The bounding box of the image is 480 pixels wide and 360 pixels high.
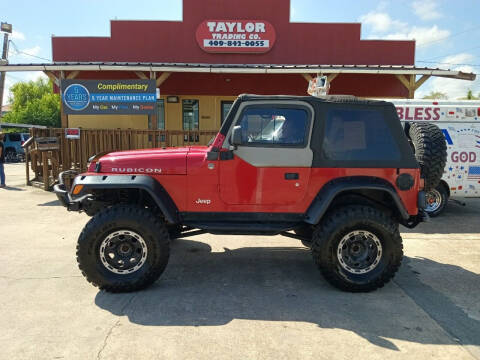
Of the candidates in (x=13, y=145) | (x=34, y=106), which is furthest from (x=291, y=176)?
(x=34, y=106)

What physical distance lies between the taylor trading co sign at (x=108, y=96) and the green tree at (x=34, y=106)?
A: 33542 millimetres

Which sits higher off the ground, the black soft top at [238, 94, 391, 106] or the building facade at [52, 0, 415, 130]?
the building facade at [52, 0, 415, 130]

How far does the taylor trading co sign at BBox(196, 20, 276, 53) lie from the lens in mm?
14828

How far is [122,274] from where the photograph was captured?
3760 mm

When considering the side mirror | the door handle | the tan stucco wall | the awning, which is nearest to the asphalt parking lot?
the door handle

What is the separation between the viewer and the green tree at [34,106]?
41500 mm

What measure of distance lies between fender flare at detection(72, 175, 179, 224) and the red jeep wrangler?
11 millimetres

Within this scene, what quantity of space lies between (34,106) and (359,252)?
4828cm

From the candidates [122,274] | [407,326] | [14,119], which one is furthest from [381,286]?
[14,119]

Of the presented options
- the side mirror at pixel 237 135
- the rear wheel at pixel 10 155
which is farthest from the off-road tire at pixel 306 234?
the rear wheel at pixel 10 155

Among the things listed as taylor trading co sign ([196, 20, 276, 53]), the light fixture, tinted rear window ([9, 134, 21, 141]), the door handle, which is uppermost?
the light fixture

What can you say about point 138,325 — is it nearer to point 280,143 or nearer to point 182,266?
point 182,266

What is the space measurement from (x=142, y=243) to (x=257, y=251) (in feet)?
6.80

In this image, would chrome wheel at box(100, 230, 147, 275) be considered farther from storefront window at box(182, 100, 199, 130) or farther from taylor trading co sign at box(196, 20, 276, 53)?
taylor trading co sign at box(196, 20, 276, 53)
